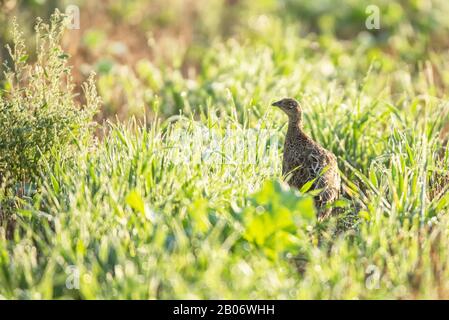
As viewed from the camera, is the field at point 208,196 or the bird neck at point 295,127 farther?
the bird neck at point 295,127

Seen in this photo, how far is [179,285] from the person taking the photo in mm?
3453

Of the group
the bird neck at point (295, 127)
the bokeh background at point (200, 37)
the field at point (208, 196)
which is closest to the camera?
the field at point (208, 196)

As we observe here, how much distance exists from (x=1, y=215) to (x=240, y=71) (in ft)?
9.80

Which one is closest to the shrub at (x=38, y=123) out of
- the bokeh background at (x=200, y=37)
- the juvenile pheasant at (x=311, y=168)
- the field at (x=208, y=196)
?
the field at (x=208, y=196)

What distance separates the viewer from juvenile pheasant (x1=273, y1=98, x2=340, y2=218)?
4.73 meters

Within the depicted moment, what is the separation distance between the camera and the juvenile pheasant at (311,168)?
4.73 metres

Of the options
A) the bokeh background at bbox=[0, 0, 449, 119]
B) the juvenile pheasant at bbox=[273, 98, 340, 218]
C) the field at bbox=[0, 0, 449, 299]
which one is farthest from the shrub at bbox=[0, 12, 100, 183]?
the bokeh background at bbox=[0, 0, 449, 119]

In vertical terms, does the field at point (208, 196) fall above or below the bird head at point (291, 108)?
below

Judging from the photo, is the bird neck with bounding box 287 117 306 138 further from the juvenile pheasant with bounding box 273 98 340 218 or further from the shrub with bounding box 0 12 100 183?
the shrub with bounding box 0 12 100 183

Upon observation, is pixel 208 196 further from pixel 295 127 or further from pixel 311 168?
pixel 295 127

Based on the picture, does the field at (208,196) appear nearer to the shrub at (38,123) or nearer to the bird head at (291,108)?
the shrub at (38,123)

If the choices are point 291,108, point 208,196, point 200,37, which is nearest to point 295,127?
point 291,108

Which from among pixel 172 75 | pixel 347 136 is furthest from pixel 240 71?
pixel 347 136

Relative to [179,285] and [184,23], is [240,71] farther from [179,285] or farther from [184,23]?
[179,285]
